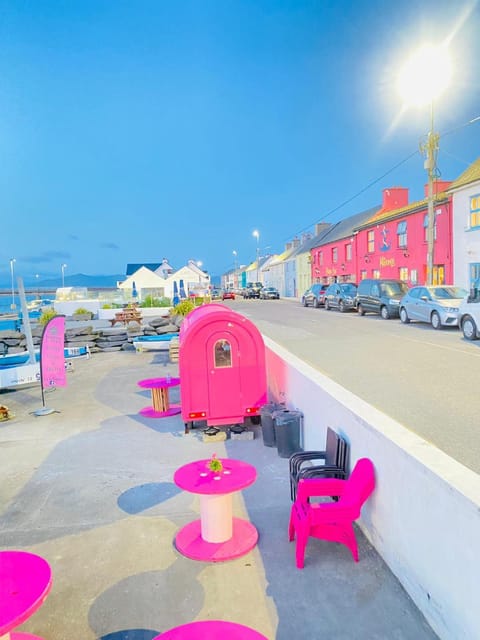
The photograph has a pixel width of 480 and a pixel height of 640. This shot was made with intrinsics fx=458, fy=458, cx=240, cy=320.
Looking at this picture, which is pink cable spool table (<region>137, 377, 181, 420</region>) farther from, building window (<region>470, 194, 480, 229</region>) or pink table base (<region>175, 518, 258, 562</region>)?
building window (<region>470, 194, 480, 229</region>)

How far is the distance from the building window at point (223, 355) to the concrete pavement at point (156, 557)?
134 centimetres

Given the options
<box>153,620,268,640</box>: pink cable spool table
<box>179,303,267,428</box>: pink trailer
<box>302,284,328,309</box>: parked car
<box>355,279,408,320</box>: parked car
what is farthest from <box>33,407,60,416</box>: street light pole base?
<box>302,284,328,309</box>: parked car

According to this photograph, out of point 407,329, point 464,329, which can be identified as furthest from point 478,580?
point 407,329

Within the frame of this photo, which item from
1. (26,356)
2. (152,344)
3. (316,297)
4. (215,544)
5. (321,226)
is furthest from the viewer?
(321,226)

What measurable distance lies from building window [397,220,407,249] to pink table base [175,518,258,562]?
2775cm

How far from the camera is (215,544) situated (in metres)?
4.47

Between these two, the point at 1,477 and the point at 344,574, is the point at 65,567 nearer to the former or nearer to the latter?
the point at 344,574

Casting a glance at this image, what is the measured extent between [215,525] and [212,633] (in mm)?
1803

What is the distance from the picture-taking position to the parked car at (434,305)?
16.4 m

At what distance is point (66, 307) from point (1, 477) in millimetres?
34033

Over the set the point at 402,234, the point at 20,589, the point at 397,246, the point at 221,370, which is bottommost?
the point at 20,589

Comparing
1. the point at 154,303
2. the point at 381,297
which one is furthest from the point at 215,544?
the point at 154,303

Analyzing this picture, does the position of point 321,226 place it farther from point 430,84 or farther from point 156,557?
point 156,557

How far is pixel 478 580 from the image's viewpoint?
2662 mm
